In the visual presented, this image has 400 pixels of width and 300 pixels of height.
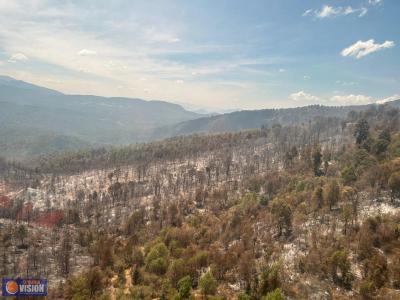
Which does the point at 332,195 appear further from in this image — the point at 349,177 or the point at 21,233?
the point at 21,233

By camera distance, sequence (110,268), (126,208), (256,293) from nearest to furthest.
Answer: (256,293), (110,268), (126,208)

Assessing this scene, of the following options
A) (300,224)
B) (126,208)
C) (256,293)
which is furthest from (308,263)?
(126,208)

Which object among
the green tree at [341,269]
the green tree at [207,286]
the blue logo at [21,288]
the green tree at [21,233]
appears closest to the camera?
the blue logo at [21,288]

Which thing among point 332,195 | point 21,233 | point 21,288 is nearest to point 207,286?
point 21,288

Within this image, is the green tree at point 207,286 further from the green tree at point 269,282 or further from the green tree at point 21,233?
the green tree at point 21,233

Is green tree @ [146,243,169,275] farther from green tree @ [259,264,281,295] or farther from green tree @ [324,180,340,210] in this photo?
green tree @ [324,180,340,210]

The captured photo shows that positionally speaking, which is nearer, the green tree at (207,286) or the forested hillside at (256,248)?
the green tree at (207,286)

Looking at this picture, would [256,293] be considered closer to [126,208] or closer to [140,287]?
[140,287]

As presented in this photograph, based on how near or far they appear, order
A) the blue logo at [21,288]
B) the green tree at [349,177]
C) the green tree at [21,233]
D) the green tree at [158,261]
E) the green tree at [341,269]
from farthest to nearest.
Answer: the green tree at [349,177] → the green tree at [21,233] → the green tree at [158,261] → the green tree at [341,269] → the blue logo at [21,288]

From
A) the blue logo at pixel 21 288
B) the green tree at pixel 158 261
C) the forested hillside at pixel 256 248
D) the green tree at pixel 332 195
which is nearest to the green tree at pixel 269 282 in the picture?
the forested hillside at pixel 256 248
